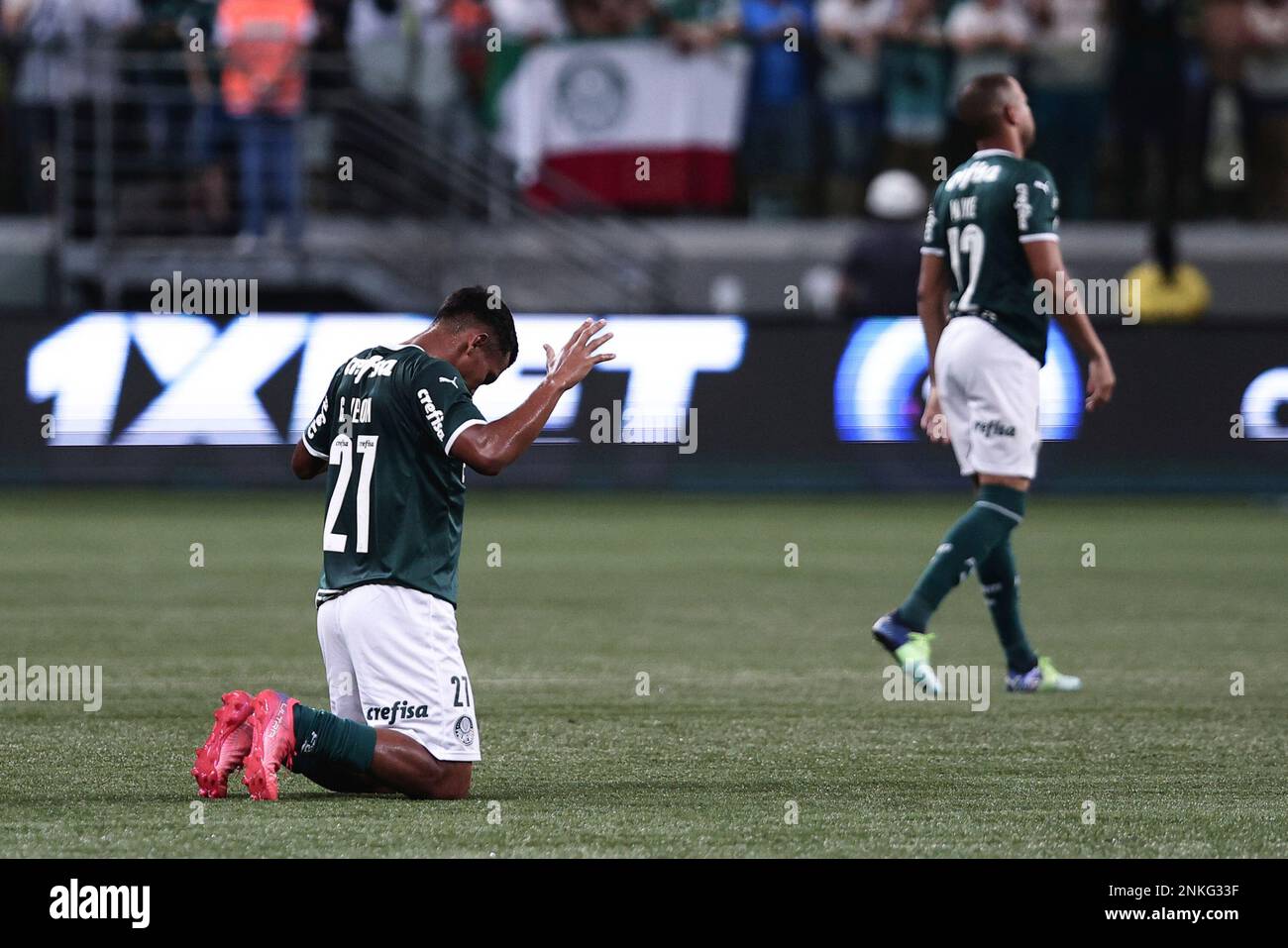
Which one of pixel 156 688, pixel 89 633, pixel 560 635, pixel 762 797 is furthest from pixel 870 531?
pixel 762 797

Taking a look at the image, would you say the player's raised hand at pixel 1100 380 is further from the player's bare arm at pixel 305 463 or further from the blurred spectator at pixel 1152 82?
the blurred spectator at pixel 1152 82

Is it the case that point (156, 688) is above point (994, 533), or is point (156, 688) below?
below

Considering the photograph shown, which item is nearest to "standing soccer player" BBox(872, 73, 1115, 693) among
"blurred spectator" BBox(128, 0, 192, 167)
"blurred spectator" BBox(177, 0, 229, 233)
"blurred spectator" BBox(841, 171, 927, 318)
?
"blurred spectator" BBox(841, 171, 927, 318)

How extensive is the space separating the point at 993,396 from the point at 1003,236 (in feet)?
2.01

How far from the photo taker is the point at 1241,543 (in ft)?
50.9

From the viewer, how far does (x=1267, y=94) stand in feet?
72.1

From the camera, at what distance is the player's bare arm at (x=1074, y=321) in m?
8.62

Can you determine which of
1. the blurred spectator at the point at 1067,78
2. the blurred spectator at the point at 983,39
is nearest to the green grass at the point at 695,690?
the blurred spectator at the point at 1067,78

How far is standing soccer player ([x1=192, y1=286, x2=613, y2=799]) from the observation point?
6.42 m

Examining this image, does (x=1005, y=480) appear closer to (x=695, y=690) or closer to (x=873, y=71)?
(x=695, y=690)

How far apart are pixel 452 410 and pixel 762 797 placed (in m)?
1.41

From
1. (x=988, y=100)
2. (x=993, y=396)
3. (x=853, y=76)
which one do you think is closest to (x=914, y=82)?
(x=853, y=76)
